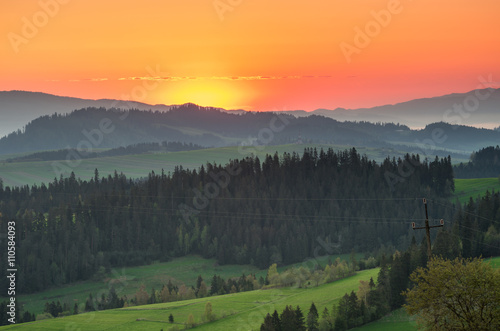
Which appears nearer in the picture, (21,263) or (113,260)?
(21,263)

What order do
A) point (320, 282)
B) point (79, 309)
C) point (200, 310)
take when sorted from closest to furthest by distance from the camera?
point (200, 310), point (320, 282), point (79, 309)

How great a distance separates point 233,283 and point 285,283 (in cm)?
1600

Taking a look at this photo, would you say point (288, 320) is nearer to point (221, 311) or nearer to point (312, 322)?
point (312, 322)

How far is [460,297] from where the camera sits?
52062 millimetres

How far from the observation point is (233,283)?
13975 centimetres

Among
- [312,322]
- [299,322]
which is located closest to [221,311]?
[312,322]

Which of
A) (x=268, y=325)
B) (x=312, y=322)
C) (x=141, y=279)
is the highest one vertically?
(x=268, y=325)

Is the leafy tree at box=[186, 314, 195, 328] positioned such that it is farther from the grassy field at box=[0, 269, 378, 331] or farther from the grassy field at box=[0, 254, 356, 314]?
the grassy field at box=[0, 254, 356, 314]

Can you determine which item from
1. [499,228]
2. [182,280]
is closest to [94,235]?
[182,280]

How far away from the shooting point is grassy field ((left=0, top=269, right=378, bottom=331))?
103m

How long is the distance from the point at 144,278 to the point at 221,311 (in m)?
61.9

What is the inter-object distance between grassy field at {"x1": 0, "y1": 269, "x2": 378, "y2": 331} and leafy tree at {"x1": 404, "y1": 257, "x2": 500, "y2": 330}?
1769 inches

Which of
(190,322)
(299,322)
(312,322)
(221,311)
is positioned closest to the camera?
(299,322)

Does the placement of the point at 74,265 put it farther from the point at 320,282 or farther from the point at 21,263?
the point at 320,282
